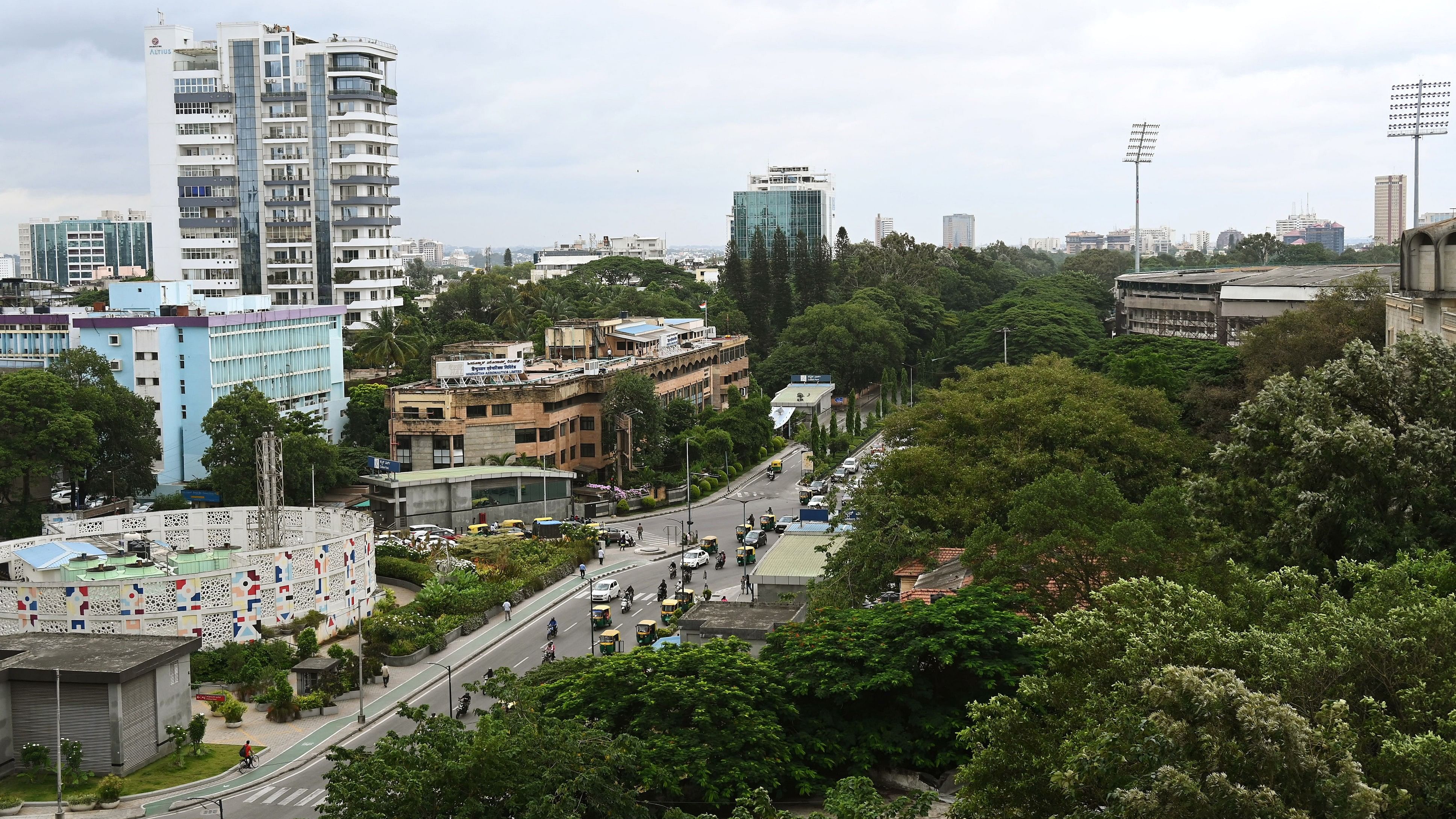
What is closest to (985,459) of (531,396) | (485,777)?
(485,777)

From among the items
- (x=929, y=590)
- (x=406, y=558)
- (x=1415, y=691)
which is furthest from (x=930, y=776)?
(x=406, y=558)

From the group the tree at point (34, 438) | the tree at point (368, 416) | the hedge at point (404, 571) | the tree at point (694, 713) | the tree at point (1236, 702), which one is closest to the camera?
the tree at point (1236, 702)

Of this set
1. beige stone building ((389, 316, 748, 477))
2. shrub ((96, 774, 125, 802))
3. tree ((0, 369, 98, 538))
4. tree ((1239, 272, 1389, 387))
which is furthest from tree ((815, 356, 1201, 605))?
tree ((0, 369, 98, 538))

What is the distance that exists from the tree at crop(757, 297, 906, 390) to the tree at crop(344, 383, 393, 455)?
35020 millimetres

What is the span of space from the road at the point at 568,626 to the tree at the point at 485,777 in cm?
1000

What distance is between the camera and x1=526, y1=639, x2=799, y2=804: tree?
27.1 meters

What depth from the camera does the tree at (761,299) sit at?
5010 inches

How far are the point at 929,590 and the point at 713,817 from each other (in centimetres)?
1372

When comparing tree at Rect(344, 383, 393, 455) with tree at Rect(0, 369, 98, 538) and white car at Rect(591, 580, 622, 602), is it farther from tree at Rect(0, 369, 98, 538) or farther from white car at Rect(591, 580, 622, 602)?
white car at Rect(591, 580, 622, 602)

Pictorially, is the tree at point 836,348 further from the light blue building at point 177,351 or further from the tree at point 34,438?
the tree at point 34,438

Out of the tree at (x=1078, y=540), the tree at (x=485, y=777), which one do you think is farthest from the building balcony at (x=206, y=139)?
the tree at (x=485, y=777)

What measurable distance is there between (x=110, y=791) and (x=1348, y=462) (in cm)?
2955

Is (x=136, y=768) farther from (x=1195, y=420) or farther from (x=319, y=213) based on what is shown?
(x=319, y=213)

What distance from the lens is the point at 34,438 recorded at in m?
63.8
